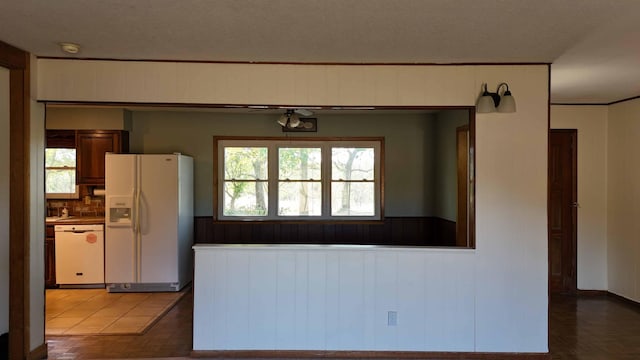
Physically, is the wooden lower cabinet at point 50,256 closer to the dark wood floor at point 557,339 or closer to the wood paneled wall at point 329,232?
the wood paneled wall at point 329,232

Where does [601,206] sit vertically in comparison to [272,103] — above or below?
below

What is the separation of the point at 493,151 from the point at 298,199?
10.8 feet

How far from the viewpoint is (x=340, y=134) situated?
20.5ft

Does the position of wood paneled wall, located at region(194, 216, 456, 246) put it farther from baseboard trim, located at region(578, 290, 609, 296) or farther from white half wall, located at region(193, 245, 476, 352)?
white half wall, located at region(193, 245, 476, 352)

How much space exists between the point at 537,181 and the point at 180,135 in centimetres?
459

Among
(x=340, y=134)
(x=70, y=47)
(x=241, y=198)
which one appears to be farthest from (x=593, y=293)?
(x=70, y=47)

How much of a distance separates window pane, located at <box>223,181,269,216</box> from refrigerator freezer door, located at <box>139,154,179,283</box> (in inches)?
34.9

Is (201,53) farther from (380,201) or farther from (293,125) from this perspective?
(380,201)

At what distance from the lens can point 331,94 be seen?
3.48m

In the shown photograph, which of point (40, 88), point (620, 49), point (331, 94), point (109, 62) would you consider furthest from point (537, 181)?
point (40, 88)

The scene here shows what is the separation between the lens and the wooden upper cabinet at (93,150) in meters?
5.83

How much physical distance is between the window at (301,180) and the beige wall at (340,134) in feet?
0.52

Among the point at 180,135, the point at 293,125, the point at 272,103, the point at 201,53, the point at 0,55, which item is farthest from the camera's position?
the point at 180,135

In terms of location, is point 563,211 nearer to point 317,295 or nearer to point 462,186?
point 462,186
